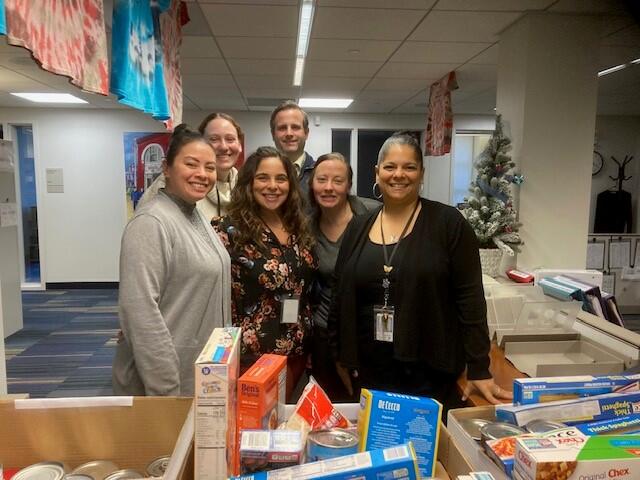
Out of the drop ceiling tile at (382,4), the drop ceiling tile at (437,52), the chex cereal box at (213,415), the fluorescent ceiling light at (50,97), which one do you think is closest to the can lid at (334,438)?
the chex cereal box at (213,415)

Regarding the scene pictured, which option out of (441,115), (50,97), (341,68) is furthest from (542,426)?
(50,97)

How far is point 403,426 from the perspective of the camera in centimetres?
88

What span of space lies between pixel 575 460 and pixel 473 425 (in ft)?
1.00

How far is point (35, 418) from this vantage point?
1033 millimetres

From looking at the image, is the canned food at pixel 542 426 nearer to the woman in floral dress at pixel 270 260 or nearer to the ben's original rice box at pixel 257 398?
the ben's original rice box at pixel 257 398

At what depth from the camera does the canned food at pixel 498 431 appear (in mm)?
913

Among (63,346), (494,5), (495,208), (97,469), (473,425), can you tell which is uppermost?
(494,5)

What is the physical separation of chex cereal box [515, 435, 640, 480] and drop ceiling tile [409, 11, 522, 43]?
255cm

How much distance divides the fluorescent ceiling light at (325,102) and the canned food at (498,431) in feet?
16.5

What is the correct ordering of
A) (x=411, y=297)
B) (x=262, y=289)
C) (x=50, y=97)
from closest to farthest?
(x=411, y=297) → (x=262, y=289) → (x=50, y=97)

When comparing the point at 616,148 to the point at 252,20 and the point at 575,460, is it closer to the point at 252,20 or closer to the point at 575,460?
the point at 252,20

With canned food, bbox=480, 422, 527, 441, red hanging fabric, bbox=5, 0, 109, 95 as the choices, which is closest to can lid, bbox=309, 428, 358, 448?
canned food, bbox=480, 422, 527, 441

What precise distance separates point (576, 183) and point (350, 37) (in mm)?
1734

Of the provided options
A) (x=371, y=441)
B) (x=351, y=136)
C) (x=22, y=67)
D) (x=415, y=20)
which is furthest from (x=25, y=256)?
(x=371, y=441)
